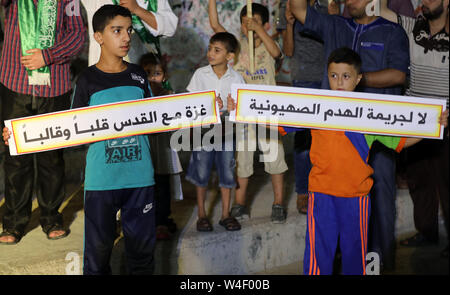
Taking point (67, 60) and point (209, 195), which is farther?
point (209, 195)

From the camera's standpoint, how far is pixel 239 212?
496cm

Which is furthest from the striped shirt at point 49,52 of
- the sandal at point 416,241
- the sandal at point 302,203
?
the sandal at point 416,241

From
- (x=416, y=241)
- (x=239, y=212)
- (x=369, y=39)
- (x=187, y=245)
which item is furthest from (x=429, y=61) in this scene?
(x=187, y=245)

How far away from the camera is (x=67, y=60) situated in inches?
169

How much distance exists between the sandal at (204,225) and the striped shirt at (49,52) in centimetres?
138

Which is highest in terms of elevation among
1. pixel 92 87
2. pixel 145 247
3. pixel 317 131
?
pixel 92 87

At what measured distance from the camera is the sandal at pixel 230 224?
15.5ft

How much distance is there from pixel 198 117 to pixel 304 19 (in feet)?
4.13

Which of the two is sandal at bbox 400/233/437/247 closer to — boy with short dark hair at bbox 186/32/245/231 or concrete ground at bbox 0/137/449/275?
concrete ground at bbox 0/137/449/275

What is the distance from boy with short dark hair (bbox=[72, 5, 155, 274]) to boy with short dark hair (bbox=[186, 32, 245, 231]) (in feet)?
3.47

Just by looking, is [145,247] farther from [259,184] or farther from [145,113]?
[259,184]

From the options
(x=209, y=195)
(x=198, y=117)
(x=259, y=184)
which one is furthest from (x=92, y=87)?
(x=259, y=184)

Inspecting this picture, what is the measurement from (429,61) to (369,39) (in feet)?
2.27

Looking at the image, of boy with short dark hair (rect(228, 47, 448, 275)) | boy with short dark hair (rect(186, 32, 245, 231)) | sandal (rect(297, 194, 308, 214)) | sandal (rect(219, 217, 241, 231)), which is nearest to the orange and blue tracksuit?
boy with short dark hair (rect(228, 47, 448, 275))
